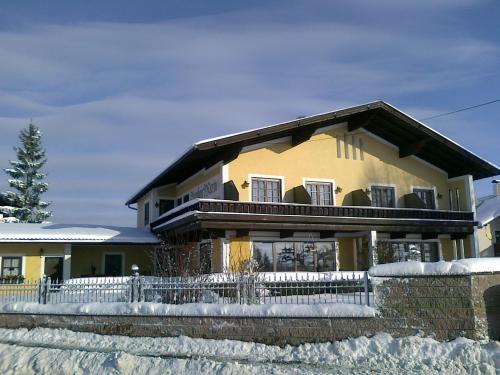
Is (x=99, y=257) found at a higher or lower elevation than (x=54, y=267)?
higher

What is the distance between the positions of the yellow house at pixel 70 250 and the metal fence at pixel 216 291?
9.64 m

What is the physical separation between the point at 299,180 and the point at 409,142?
663 cm

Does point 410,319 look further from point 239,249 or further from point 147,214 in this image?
point 147,214

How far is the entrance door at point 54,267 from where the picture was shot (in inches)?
954

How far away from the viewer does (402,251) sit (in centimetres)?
2402

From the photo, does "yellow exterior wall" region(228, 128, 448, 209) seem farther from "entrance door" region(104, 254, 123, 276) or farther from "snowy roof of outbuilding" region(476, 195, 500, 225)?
"entrance door" region(104, 254, 123, 276)

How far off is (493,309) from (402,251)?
14458 millimetres

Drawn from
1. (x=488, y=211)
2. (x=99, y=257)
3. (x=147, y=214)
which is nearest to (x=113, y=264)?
(x=99, y=257)

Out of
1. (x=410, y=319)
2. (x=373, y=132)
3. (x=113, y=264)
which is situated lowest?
(x=410, y=319)

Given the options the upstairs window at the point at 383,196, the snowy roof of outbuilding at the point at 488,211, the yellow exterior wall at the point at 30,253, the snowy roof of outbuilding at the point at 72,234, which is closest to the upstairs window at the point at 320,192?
the upstairs window at the point at 383,196

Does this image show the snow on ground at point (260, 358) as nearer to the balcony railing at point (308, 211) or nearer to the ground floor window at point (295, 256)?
the balcony railing at point (308, 211)

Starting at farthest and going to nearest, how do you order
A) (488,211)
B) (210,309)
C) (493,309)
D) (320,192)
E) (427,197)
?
(488,211) → (427,197) → (320,192) → (210,309) → (493,309)

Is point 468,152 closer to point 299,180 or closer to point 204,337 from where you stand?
point 299,180

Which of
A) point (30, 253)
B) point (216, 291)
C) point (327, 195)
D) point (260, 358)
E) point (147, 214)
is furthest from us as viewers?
point (147, 214)
